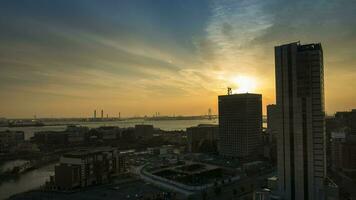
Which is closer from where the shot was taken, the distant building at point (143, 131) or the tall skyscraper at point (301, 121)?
the tall skyscraper at point (301, 121)

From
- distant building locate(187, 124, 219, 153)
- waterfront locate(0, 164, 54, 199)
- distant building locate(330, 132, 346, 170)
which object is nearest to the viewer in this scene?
waterfront locate(0, 164, 54, 199)

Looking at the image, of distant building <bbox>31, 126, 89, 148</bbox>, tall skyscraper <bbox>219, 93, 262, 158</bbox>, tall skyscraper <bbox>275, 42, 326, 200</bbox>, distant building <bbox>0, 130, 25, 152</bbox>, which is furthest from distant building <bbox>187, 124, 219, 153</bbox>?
tall skyscraper <bbox>275, 42, 326, 200</bbox>

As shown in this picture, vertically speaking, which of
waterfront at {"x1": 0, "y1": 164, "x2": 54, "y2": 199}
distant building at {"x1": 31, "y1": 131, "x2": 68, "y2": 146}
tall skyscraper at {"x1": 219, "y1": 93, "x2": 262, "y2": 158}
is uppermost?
tall skyscraper at {"x1": 219, "y1": 93, "x2": 262, "y2": 158}

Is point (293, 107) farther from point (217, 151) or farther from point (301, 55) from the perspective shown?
point (217, 151)

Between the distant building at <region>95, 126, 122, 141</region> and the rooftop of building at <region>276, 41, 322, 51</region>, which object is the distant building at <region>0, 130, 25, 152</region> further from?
the rooftop of building at <region>276, 41, 322, 51</region>

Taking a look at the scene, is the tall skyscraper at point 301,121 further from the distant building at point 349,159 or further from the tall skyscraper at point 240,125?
the tall skyscraper at point 240,125

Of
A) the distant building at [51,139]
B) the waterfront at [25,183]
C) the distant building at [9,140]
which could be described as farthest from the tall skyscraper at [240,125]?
the distant building at [9,140]
